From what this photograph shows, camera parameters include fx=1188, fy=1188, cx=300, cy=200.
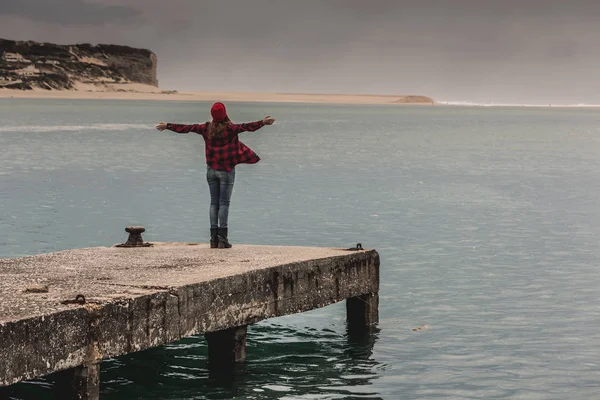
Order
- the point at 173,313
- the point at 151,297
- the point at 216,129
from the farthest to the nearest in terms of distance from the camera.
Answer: the point at 216,129 < the point at 173,313 < the point at 151,297

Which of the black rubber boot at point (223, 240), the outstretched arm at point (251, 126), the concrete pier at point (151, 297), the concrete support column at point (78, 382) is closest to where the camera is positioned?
the concrete pier at point (151, 297)

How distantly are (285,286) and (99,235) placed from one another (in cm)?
1391

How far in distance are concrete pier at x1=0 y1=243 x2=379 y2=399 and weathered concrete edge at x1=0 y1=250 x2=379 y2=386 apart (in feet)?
0.03

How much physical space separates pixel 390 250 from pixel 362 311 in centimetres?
909

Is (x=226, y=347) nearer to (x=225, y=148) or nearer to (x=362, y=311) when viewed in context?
(x=225, y=148)

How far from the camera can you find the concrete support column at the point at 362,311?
51.2 feet

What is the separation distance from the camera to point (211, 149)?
14.8 m

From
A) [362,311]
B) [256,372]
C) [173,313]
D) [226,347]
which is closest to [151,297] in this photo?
[173,313]

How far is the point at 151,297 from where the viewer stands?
448 inches

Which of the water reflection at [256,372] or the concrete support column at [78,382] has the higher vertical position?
the concrete support column at [78,382]

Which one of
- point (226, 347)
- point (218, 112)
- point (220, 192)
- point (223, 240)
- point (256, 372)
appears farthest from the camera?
point (223, 240)

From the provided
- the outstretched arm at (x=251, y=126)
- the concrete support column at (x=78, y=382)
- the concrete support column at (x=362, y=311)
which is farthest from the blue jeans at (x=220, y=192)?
the concrete support column at (x=78, y=382)

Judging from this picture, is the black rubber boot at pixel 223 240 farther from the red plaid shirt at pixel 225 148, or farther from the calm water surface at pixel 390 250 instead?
the calm water surface at pixel 390 250

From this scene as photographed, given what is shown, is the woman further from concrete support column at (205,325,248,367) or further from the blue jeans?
concrete support column at (205,325,248,367)
